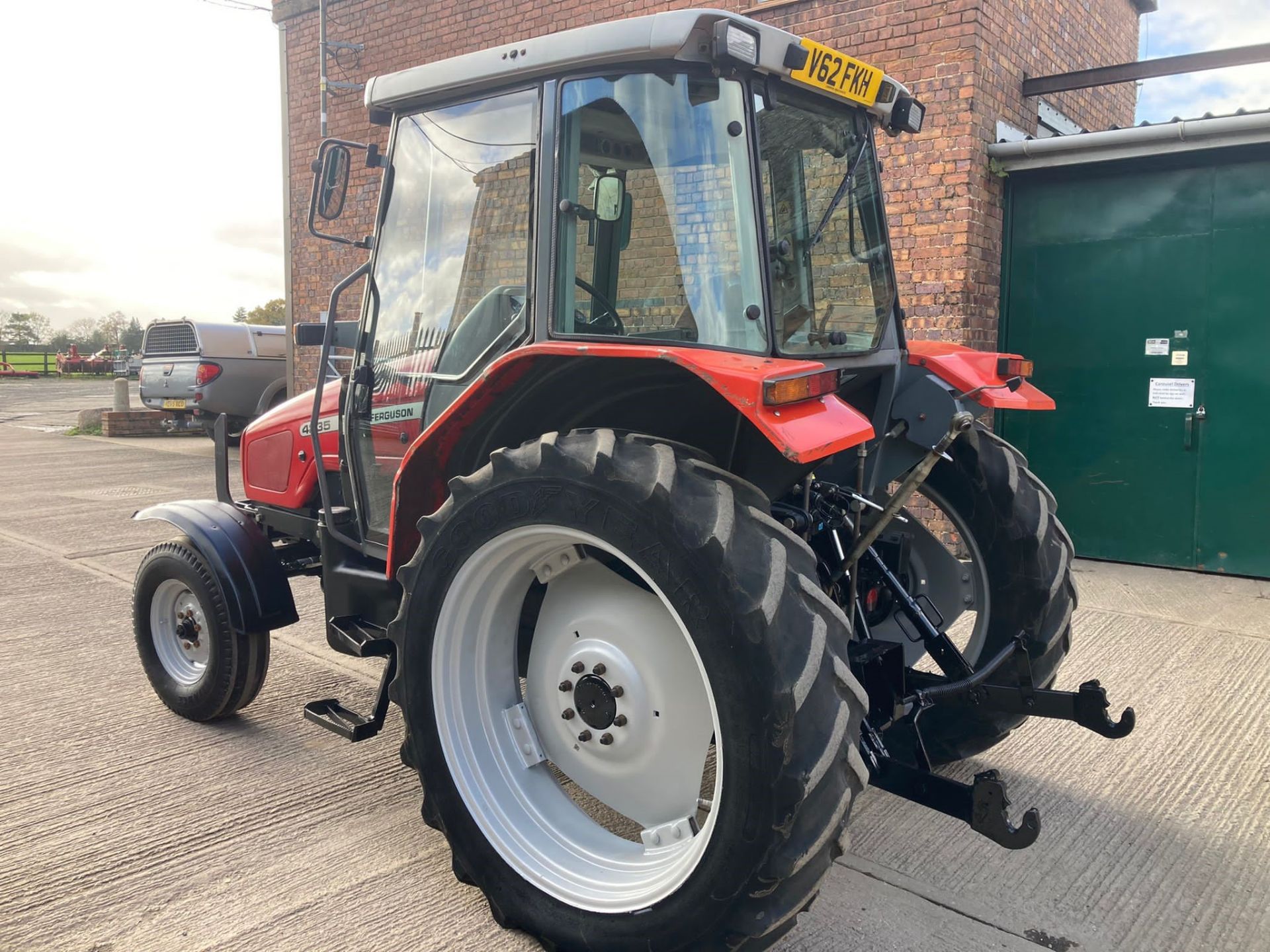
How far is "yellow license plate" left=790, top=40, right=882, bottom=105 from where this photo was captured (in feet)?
8.70

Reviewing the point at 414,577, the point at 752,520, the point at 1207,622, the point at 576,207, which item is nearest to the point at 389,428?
the point at 414,577

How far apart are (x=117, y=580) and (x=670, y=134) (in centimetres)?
551

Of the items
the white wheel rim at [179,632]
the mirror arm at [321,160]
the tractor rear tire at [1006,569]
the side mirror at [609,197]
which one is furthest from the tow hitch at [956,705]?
the white wheel rim at [179,632]

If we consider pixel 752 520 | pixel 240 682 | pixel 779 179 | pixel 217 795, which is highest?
pixel 779 179

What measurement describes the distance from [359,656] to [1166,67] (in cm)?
627

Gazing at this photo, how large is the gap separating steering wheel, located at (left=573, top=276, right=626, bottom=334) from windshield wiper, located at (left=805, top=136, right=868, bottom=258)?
2.17 ft

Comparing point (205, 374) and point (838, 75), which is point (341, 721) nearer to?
point (838, 75)

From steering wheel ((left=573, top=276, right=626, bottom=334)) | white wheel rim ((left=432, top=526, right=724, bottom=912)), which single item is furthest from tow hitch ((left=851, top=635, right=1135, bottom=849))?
steering wheel ((left=573, top=276, right=626, bottom=334))

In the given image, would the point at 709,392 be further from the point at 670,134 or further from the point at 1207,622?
the point at 1207,622

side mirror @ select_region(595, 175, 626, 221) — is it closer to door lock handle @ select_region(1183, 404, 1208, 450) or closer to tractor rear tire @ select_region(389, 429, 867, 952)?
tractor rear tire @ select_region(389, 429, 867, 952)

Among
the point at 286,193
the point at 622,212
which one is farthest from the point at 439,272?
the point at 286,193

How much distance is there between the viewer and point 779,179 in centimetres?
275

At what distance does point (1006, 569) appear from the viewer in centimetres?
335

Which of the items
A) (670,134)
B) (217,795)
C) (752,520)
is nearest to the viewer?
(752,520)
